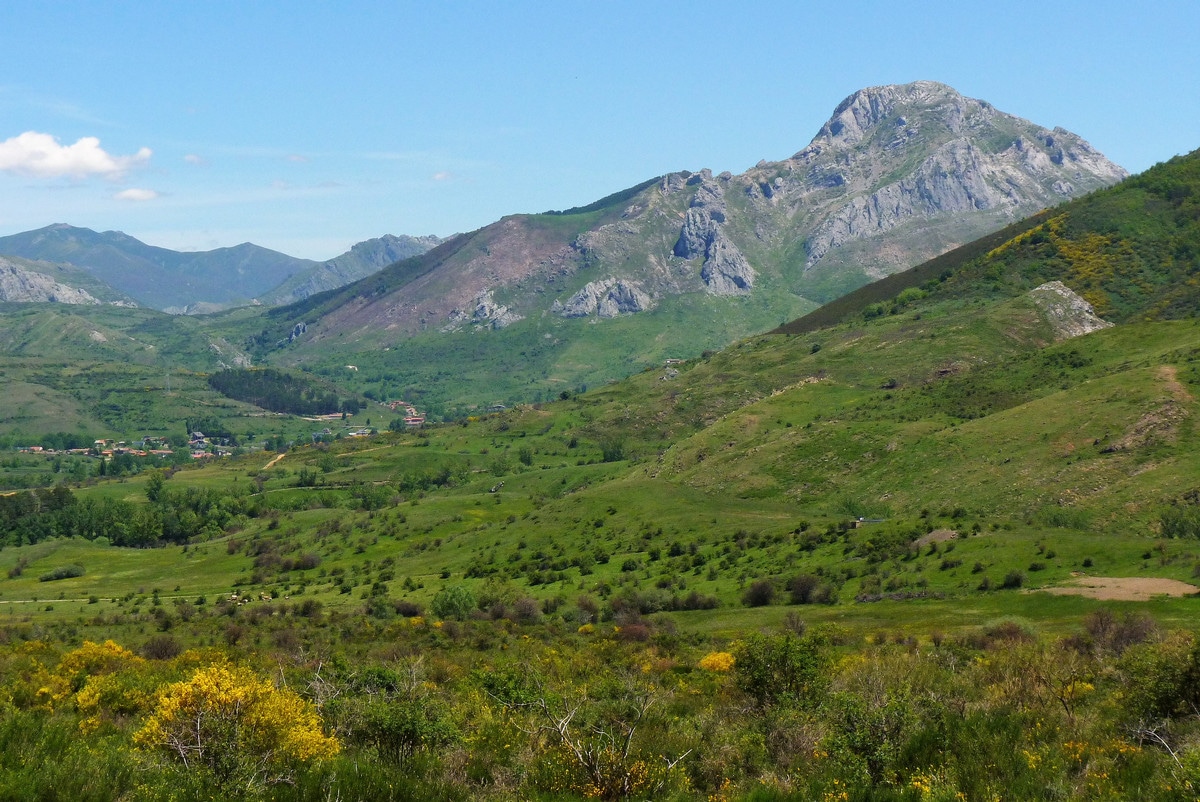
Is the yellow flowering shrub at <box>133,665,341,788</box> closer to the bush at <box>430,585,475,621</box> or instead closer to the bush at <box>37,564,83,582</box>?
the bush at <box>430,585,475,621</box>

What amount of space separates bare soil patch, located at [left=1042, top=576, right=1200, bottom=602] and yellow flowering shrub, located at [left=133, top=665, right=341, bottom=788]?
61402 millimetres

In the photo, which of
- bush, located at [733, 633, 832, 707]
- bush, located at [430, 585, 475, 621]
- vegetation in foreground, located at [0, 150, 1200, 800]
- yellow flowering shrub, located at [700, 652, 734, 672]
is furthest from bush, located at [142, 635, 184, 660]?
bush, located at [733, 633, 832, 707]

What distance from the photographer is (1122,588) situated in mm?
68312

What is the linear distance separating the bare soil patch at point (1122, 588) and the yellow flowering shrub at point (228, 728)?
61402 mm

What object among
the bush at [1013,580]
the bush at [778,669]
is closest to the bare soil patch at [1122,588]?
the bush at [1013,580]

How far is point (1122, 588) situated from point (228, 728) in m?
66.5

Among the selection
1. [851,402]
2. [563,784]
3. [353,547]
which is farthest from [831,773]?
[851,402]

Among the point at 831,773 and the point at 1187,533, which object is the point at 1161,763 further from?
the point at 1187,533

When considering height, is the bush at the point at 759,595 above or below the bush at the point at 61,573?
above

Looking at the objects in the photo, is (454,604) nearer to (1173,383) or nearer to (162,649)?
(162,649)

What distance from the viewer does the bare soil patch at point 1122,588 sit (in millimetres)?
65250

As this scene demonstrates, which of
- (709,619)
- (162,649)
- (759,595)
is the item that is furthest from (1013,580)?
(162,649)

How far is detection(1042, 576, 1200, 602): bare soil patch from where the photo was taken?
6525 cm

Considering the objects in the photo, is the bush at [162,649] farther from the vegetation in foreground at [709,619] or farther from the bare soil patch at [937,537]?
the bare soil patch at [937,537]
